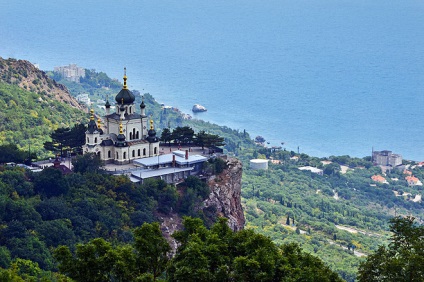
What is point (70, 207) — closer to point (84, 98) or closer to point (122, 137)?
point (122, 137)

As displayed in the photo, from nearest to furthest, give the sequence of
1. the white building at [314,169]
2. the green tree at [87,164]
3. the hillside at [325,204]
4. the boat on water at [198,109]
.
A: the green tree at [87,164] → the hillside at [325,204] → the white building at [314,169] → the boat on water at [198,109]

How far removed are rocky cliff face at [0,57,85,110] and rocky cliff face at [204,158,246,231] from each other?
2270 centimetres

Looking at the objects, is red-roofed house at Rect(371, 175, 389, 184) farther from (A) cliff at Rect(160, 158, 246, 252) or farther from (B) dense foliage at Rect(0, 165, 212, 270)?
(B) dense foliage at Rect(0, 165, 212, 270)

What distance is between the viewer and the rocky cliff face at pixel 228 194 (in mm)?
40625

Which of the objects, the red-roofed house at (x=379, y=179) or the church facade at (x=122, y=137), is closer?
the church facade at (x=122, y=137)

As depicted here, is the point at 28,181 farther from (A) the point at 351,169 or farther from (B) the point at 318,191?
(A) the point at 351,169

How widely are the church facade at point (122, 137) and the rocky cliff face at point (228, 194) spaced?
3.19 m

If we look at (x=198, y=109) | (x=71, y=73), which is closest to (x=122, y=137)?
(x=198, y=109)

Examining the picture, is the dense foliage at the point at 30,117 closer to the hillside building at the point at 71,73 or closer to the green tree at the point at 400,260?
the green tree at the point at 400,260

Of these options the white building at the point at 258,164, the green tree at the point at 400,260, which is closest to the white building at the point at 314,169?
the white building at the point at 258,164

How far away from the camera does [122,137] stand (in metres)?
40.0

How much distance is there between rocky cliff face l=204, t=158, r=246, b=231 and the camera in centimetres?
4062

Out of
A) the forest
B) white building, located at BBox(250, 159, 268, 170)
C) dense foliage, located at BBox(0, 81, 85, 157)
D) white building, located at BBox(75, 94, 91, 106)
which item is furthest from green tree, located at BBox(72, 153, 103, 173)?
white building, located at BBox(75, 94, 91, 106)

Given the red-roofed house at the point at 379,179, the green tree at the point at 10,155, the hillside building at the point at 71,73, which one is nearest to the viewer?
the green tree at the point at 10,155
